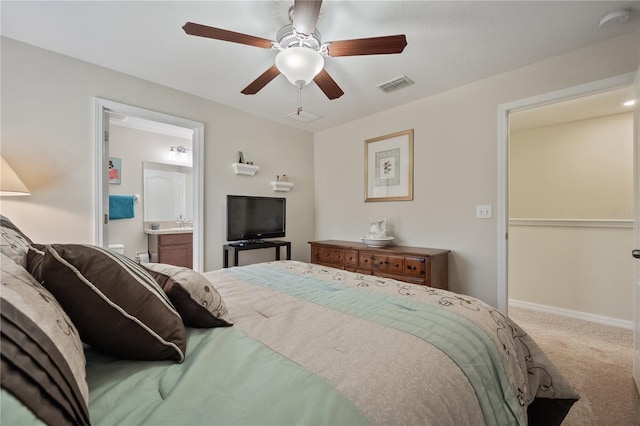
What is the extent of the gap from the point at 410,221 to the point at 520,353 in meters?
2.10

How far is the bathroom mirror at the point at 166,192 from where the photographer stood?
14.9ft

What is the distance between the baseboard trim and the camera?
2.84 m

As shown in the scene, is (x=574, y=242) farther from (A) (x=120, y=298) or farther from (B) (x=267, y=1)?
(A) (x=120, y=298)

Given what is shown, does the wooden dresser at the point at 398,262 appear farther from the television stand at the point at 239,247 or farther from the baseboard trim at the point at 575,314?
the baseboard trim at the point at 575,314

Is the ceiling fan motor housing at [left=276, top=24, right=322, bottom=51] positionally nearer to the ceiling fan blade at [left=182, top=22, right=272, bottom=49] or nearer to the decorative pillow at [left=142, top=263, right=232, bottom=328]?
the ceiling fan blade at [left=182, top=22, right=272, bottom=49]

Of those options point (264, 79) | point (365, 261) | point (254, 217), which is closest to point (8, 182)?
point (264, 79)

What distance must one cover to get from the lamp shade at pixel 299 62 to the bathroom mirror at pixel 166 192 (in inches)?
152

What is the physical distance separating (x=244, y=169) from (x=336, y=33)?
1963 millimetres

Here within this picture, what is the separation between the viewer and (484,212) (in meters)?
2.64

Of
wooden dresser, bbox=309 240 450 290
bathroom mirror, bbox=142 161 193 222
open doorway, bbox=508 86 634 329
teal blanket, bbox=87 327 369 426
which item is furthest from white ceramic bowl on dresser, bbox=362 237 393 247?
bathroom mirror, bbox=142 161 193 222

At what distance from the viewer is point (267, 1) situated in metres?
1.68

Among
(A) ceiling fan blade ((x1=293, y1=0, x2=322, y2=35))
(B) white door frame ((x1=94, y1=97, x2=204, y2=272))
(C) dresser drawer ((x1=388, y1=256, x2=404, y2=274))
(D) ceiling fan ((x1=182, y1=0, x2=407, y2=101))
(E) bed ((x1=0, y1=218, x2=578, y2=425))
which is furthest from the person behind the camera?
A: (C) dresser drawer ((x1=388, y1=256, x2=404, y2=274))

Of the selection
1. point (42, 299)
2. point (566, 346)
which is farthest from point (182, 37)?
point (566, 346)

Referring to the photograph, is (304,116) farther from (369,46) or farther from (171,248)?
(171,248)
